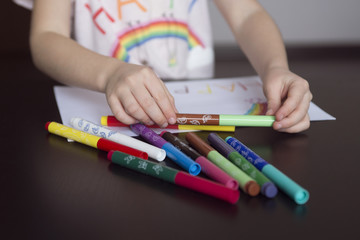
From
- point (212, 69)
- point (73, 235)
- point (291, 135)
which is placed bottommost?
point (73, 235)

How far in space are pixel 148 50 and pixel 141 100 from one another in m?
0.39

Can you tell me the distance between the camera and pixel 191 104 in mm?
666

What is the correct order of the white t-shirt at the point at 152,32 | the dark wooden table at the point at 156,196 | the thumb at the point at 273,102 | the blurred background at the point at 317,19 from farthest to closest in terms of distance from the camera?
the blurred background at the point at 317,19, the white t-shirt at the point at 152,32, the thumb at the point at 273,102, the dark wooden table at the point at 156,196

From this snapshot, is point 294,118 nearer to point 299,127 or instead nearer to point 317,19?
point 299,127

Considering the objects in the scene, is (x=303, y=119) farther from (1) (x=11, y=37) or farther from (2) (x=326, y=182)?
(1) (x=11, y=37)

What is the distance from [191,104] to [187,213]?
31cm

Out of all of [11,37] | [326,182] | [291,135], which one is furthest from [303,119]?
[11,37]

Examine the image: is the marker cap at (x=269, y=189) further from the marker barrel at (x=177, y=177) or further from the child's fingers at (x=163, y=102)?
the child's fingers at (x=163, y=102)

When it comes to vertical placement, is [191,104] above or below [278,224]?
above

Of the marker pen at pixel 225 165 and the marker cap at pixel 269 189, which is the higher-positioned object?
the marker pen at pixel 225 165

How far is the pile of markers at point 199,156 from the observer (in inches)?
15.5

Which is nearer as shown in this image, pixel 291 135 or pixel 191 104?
pixel 291 135

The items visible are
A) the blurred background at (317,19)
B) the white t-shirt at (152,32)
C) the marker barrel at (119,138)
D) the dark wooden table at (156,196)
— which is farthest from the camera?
the blurred background at (317,19)

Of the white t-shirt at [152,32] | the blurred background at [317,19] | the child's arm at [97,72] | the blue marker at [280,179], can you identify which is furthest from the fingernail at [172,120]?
the blurred background at [317,19]
